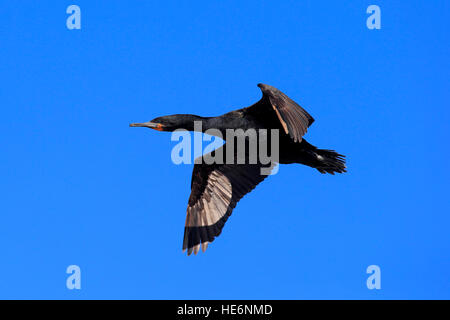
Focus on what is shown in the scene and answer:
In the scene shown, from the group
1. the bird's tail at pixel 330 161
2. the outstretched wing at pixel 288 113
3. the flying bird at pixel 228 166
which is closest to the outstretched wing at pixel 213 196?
the flying bird at pixel 228 166

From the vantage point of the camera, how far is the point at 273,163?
838 cm

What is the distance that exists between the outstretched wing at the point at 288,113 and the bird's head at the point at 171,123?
1102 mm

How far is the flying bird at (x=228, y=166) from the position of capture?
303 inches

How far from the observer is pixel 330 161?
8227 mm

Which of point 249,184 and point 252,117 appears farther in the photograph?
point 249,184

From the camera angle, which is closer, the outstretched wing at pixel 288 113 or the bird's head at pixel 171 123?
the outstretched wing at pixel 288 113

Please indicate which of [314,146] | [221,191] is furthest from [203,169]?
[314,146]

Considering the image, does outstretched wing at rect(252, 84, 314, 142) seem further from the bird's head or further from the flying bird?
the bird's head

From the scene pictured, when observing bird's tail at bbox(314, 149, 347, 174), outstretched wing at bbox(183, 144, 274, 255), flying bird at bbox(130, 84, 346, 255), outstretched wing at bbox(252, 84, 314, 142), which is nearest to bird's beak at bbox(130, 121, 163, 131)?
flying bird at bbox(130, 84, 346, 255)

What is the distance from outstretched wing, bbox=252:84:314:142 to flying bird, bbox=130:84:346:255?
0.05 feet

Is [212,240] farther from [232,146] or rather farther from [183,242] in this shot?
[232,146]

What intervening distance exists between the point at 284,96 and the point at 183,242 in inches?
102

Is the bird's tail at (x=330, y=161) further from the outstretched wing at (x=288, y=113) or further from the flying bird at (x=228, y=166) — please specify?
the outstretched wing at (x=288, y=113)

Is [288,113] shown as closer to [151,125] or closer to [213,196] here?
[151,125]
